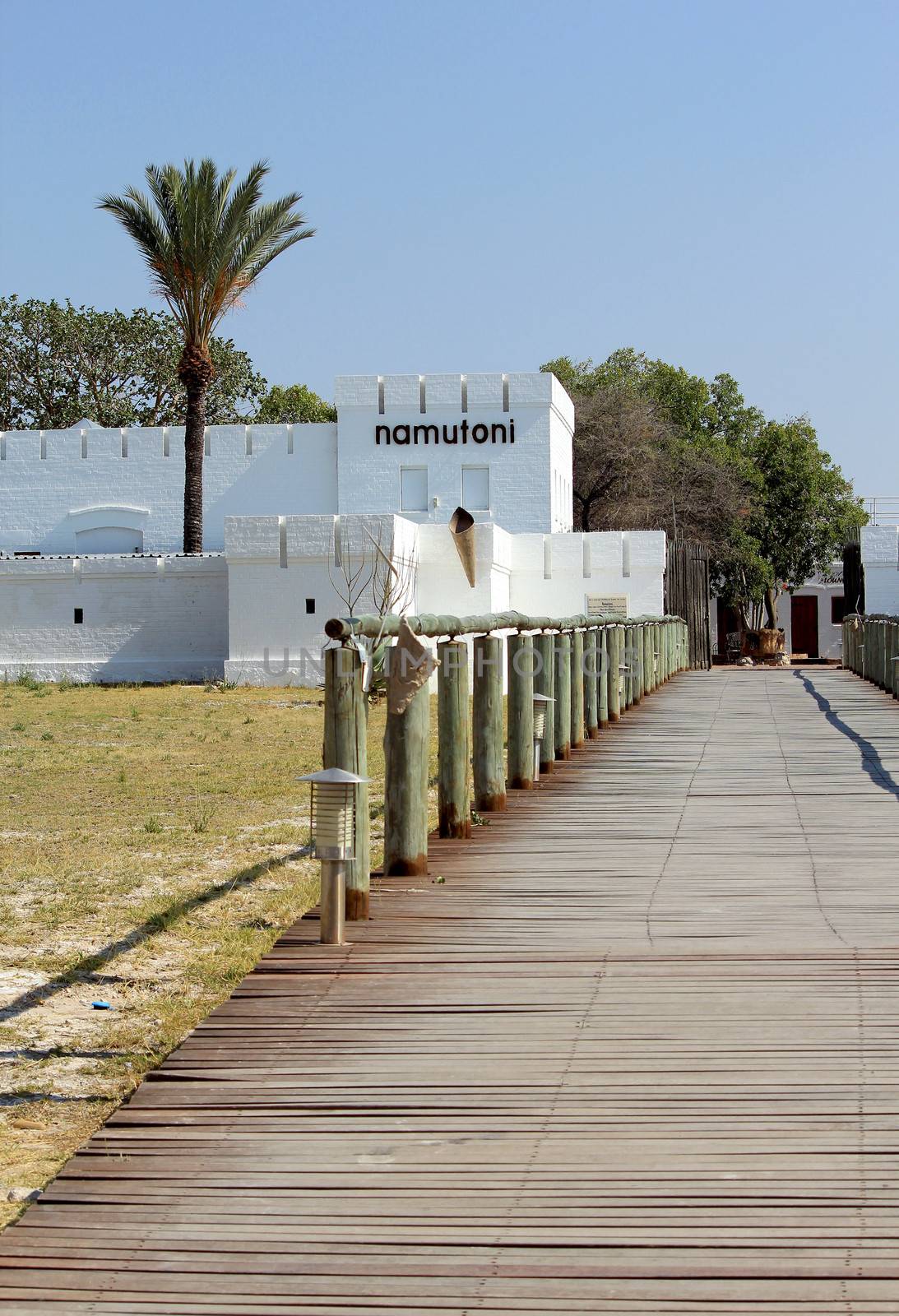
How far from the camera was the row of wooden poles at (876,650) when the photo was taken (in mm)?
20969

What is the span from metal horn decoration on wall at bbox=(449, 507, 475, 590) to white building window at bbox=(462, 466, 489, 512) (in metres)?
8.31

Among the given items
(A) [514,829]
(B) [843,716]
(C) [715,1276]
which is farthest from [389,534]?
(C) [715,1276]

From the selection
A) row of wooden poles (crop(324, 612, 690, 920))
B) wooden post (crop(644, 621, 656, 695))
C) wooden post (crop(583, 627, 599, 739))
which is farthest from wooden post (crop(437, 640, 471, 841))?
wooden post (crop(644, 621, 656, 695))

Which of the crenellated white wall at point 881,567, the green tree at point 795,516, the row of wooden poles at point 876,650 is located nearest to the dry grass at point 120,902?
the row of wooden poles at point 876,650

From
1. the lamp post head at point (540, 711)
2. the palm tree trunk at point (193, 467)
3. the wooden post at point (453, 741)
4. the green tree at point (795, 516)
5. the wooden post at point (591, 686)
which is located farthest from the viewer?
the green tree at point (795, 516)

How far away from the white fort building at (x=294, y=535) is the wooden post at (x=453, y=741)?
2023cm

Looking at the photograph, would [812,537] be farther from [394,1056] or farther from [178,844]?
[394,1056]

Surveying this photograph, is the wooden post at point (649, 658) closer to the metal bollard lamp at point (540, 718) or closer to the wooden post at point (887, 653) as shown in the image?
the wooden post at point (887, 653)

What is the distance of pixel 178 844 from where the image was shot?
11719mm

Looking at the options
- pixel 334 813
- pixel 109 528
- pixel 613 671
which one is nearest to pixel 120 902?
pixel 334 813

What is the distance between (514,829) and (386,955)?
132 inches

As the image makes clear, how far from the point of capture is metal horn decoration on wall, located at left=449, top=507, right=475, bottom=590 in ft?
110

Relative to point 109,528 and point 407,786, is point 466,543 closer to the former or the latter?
point 109,528

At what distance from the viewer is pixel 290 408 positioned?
64.1 meters
